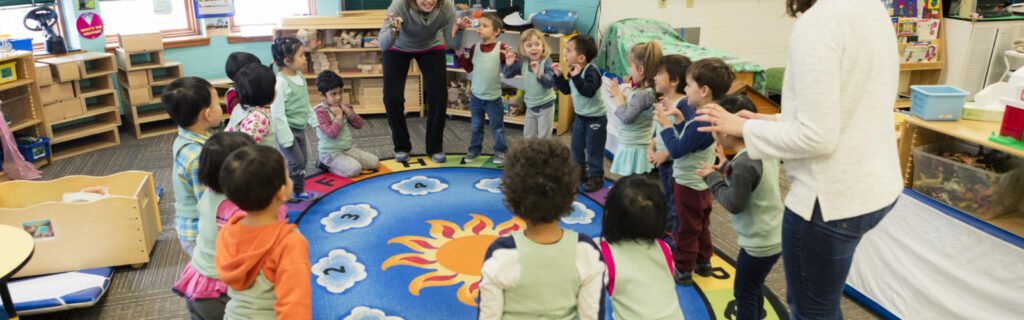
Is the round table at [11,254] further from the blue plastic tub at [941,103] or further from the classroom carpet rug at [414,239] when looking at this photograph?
the blue plastic tub at [941,103]

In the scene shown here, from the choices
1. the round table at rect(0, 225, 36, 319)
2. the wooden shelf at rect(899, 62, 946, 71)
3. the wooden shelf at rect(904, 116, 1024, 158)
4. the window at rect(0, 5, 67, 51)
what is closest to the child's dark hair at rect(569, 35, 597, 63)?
the wooden shelf at rect(904, 116, 1024, 158)

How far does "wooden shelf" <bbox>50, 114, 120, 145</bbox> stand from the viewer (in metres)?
4.88

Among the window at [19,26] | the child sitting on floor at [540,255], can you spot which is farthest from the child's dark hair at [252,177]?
the window at [19,26]

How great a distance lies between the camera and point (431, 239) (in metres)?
3.40

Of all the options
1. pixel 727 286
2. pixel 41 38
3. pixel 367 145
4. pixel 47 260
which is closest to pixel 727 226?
pixel 727 286

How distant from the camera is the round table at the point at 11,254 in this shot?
2.02 meters

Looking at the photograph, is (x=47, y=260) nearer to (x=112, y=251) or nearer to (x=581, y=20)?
(x=112, y=251)

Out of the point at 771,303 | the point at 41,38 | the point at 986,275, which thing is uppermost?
the point at 41,38

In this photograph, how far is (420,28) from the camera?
4.22 meters

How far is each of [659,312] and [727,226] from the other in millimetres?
2051

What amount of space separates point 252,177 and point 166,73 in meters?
4.57

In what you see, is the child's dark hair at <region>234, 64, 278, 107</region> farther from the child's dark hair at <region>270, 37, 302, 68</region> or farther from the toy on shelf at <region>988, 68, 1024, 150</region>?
the toy on shelf at <region>988, 68, 1024, 150</region>

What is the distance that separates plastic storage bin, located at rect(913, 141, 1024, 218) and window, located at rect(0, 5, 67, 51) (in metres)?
5.66

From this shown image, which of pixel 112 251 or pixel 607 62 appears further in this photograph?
pixel 607 62
